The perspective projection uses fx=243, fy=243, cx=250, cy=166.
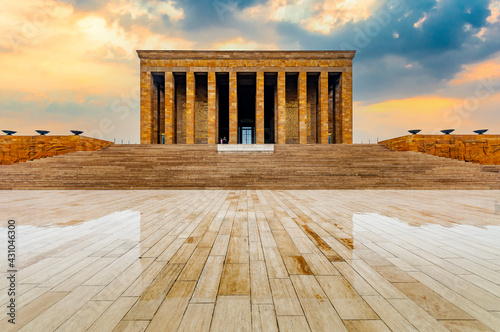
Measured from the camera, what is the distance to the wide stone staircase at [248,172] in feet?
32.1

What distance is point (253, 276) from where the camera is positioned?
6.68 feet

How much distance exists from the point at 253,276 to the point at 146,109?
25608mm

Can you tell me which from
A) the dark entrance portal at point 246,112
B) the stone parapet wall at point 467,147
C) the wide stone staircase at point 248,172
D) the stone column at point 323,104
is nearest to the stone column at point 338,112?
the stone column at point 323,104

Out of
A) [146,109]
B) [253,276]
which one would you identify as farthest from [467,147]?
[146,109]

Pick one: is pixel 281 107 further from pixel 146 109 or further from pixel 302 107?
pixel 146 109

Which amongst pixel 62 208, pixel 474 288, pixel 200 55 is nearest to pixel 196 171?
pixel 62 208

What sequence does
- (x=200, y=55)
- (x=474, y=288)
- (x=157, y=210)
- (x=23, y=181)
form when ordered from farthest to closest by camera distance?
(x=200, y=55), (x=23, y=181), (x=157, y=210), (x=474, y=288)

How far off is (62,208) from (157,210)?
7.18 ft

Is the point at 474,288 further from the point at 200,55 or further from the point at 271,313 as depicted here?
the point at 200,55

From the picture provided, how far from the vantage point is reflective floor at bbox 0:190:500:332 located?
4.77 feet

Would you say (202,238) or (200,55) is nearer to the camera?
(202,238)

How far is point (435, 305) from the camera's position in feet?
5.27

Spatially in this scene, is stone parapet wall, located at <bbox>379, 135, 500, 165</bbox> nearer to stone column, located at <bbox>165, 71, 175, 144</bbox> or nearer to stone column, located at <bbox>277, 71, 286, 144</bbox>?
stone column, located at <bbox>277, 71, 286, 144</bbox>

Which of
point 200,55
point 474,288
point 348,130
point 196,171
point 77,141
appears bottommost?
point 474,288
